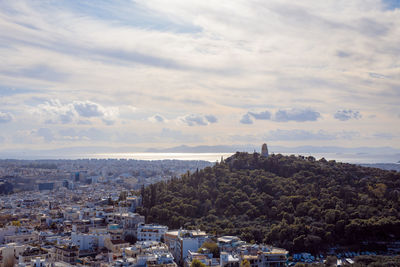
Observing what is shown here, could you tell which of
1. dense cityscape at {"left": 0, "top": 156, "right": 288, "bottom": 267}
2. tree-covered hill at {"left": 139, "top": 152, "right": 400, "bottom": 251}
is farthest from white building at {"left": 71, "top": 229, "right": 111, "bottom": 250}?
tree-covered hill at {"left": 139, "top": 152, "right": 400, "bottom": 251}

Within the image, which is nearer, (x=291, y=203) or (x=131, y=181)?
(x=291, y=203)

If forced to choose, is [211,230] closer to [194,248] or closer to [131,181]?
[194,248]

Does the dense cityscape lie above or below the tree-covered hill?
below

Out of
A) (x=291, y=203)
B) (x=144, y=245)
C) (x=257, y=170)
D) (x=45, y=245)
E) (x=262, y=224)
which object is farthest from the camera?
(x=257, y=170)

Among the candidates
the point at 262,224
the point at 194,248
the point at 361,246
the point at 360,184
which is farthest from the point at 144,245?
the point at 360,184

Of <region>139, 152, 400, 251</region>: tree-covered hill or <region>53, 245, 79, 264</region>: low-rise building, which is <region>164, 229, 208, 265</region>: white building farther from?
<region>53, 245, 79, 264</region>: low-rise building

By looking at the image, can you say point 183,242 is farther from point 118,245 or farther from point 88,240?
point 88,240

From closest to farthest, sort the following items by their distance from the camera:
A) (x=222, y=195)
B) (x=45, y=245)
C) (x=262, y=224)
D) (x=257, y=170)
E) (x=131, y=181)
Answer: (x=45, y=245), (x=262, y=224), (x=222, y=195), (x=257, y=170), (x=131, y=181)
